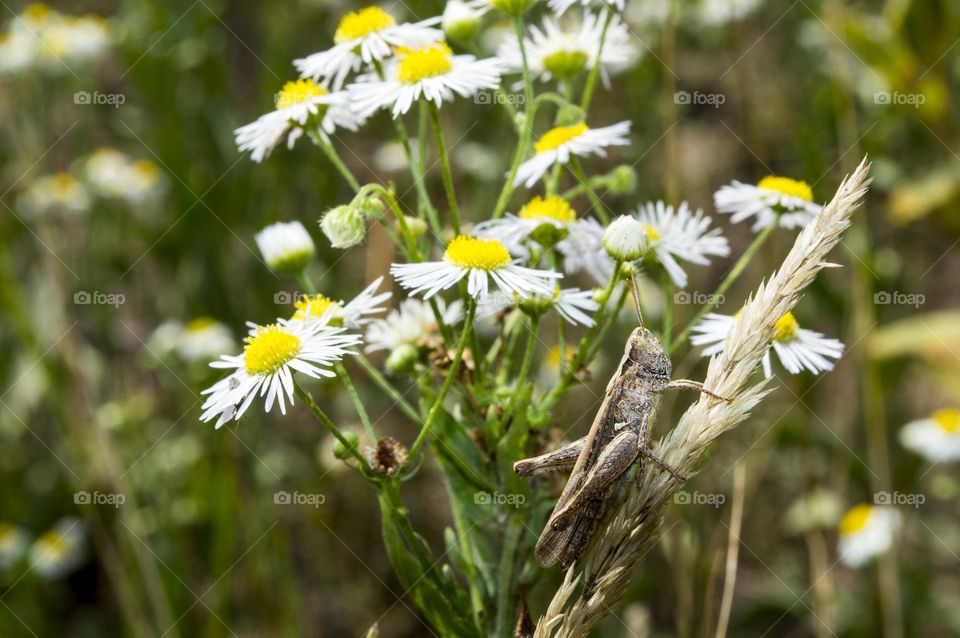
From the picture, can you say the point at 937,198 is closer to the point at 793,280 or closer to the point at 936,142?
the point at 936,142

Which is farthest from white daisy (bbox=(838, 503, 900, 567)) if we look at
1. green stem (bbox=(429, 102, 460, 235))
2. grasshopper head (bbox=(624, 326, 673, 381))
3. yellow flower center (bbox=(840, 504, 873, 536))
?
green stem (bbox=(429, 102, 460, 235))

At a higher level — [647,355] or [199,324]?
[647,355]

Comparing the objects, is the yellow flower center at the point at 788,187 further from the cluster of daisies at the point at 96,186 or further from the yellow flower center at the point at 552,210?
the cluster of daisies at the point at 96,186

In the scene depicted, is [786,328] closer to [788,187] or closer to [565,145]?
[788,187]

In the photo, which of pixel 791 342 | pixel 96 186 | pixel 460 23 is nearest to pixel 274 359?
pixel 460 23

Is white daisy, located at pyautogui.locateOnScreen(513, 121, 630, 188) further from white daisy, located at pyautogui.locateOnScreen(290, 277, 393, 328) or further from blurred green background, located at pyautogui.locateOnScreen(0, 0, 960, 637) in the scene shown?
blurred green background, located at pyautogui.locateOnScreen(0, 0, 960, 637)

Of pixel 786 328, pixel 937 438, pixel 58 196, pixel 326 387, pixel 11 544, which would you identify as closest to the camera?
pixel 786 328

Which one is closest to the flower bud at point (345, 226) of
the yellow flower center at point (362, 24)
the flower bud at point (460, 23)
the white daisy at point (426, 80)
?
the white daisy at point (426, 80)
